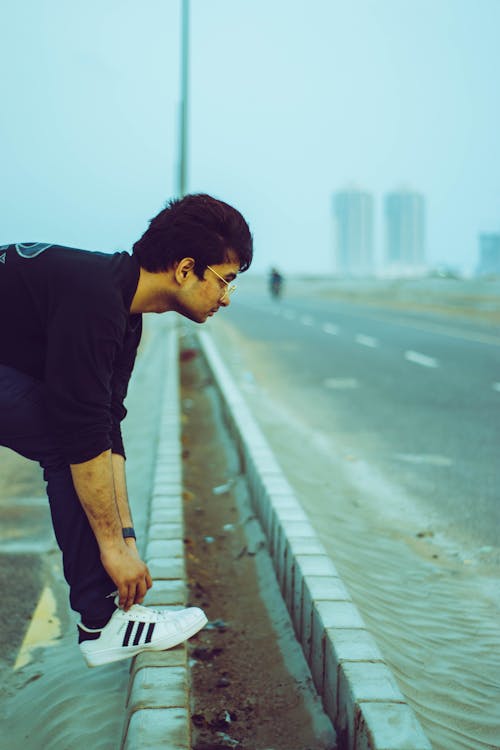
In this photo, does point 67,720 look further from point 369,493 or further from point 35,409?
point 369,493

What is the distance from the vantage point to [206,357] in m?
14.5

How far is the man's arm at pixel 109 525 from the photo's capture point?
8.73 ft

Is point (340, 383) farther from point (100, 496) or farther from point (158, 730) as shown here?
point (158, 730)

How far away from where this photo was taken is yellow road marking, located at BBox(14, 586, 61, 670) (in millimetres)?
3727

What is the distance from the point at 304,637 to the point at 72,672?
0.95 metres

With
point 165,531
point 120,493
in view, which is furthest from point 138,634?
point 165,531

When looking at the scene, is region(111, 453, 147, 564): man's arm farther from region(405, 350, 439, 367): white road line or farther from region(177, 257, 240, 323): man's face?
region(405, 350, 439, 367): white road line

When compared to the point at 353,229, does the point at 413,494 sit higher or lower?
lower

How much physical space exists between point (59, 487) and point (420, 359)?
13.5m

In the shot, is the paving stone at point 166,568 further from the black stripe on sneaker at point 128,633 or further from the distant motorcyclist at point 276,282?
the distant motorcyclist at point 276,282

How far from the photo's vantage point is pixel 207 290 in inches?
112

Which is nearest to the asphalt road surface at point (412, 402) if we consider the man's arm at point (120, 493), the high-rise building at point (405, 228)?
the man's arm at point (120, 493)

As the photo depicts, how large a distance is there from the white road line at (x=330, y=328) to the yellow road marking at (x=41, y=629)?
18.4 m

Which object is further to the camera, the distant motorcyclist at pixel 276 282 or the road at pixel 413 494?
the distant motorcyclist at pixel 276 282
